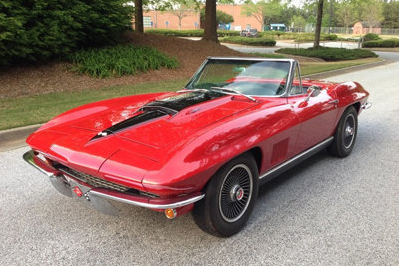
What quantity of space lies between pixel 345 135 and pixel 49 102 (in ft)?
19.6

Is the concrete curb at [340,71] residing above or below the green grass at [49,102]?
above

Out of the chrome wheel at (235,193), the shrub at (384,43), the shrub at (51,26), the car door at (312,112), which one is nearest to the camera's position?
the chrome wheel at (235,193)

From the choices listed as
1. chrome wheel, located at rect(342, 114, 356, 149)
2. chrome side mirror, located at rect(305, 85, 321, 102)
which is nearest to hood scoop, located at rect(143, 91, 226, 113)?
chrome side mirror, located at rect(305, 85, 321, 102)

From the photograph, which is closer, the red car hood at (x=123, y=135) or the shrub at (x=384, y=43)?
the red car hood at (x=123, y=135)

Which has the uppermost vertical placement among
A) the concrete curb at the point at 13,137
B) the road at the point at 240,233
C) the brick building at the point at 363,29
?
the brick building at the point at 363,29

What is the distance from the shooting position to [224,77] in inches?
156

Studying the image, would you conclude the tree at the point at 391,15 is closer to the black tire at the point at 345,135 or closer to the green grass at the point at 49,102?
the green grass at the point at 49,102

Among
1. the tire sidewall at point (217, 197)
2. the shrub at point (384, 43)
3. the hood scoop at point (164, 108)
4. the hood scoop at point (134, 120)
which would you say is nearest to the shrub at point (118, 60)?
the hood scoop at point (164, 108)

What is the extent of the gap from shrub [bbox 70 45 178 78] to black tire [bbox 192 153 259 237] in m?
8.10

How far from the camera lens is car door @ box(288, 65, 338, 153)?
3506mm

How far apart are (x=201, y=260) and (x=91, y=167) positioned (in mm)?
1020

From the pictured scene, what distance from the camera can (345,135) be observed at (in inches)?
175

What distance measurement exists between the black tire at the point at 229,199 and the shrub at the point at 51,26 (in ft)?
23.9

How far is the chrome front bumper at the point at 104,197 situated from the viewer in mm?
2271
